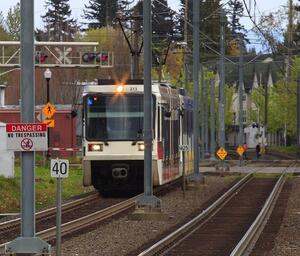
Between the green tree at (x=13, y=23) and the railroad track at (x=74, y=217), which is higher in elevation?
the green tree at (x=13, y=23)

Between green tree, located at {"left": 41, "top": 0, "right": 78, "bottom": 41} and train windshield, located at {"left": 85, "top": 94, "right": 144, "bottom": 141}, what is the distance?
197 feet

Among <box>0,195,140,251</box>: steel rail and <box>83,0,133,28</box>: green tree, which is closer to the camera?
<box>0,195,140,251</box>: steel rail

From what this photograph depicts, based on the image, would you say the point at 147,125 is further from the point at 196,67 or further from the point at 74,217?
the point at 196,67

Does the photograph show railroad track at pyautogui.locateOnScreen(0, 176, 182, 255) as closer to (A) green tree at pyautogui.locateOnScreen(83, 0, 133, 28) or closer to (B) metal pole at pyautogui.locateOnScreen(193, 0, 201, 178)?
(B) metal pole at pyautogui.locateOnScreen(193, 0, 201, 178)

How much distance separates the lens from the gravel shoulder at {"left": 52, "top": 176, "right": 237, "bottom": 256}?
14445mm

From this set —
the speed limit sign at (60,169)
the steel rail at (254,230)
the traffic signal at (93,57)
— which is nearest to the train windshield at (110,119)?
the steel rail at (254,230)

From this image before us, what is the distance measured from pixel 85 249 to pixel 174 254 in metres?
1.67

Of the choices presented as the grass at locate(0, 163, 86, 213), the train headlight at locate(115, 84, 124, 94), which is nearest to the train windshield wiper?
the train headlight at locate(115, 84, 124, 94)

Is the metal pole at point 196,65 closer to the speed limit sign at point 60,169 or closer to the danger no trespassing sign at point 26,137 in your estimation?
the danger no trespassing sign at point 26,137

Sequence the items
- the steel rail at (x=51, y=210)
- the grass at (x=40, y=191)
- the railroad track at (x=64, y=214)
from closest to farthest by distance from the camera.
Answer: the railroad track at (x=64, y=214)
the steel rail at (x=51, y=210)
the grass at (x=40, y=191)

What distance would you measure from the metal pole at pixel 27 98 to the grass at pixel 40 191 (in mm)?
11811

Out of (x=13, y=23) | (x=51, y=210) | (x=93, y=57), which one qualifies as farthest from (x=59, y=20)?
(x=51, y=210)

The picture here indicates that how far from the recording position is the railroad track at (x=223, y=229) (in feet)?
47.4

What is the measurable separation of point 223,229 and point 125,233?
2301 millimetres
